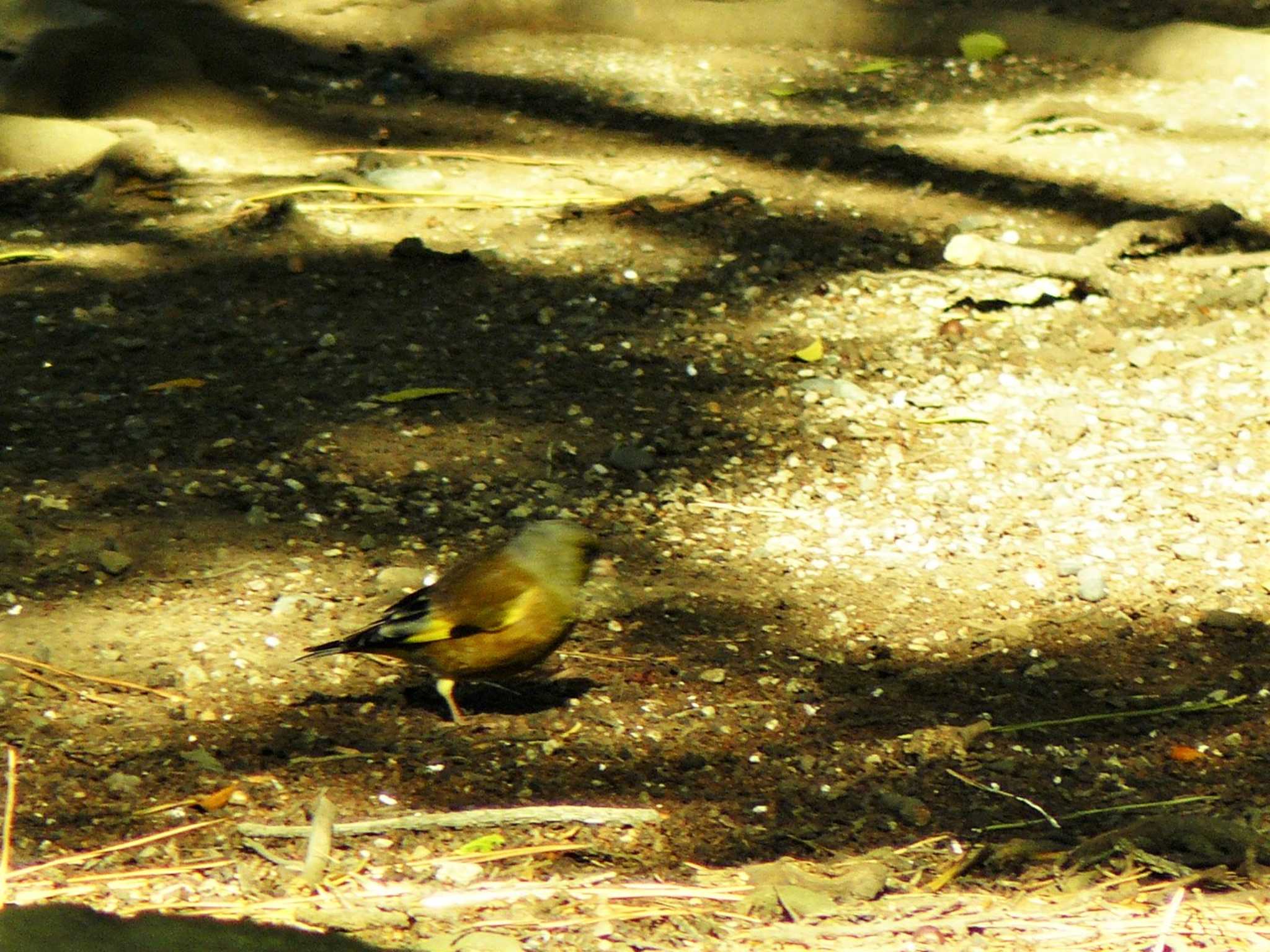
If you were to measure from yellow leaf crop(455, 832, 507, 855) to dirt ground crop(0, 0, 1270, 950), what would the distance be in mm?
26

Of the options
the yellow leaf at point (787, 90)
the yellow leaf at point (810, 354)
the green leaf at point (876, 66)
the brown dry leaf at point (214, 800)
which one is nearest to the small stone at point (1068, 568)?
the yellow leaf at point (810, 354)

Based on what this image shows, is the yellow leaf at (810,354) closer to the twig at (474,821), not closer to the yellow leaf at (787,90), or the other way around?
the twig at (474,821)

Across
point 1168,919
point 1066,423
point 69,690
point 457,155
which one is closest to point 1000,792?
point 1168,919

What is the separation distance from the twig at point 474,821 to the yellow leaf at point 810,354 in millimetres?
2477

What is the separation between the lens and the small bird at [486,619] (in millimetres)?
3219

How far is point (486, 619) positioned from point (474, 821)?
556 mm

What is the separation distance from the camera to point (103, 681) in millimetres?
3326

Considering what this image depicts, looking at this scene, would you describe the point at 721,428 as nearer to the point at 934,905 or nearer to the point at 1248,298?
the point at 1248,298

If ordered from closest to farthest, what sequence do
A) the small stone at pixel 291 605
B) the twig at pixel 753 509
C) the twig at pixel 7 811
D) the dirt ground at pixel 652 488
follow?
the twig at pixel 7 811 < the dirt ground at pixel 652 488 < the small stone at pixel 291 605 < the twig at pixel 753 509

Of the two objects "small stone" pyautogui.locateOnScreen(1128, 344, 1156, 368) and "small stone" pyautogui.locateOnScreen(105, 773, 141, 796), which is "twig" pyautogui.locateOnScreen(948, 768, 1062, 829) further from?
"small stone" pyautogui.locateOnScreen(1128, 344, 1156, 368)

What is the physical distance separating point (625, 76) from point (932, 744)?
5.09m

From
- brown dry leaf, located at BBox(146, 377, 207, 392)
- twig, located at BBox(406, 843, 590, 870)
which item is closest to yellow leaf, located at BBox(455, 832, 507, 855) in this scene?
twig, located at BBox(406, 843, 590, 870)

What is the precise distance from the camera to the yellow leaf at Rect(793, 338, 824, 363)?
505 cm

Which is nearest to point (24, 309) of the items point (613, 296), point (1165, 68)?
point (613, 296)
